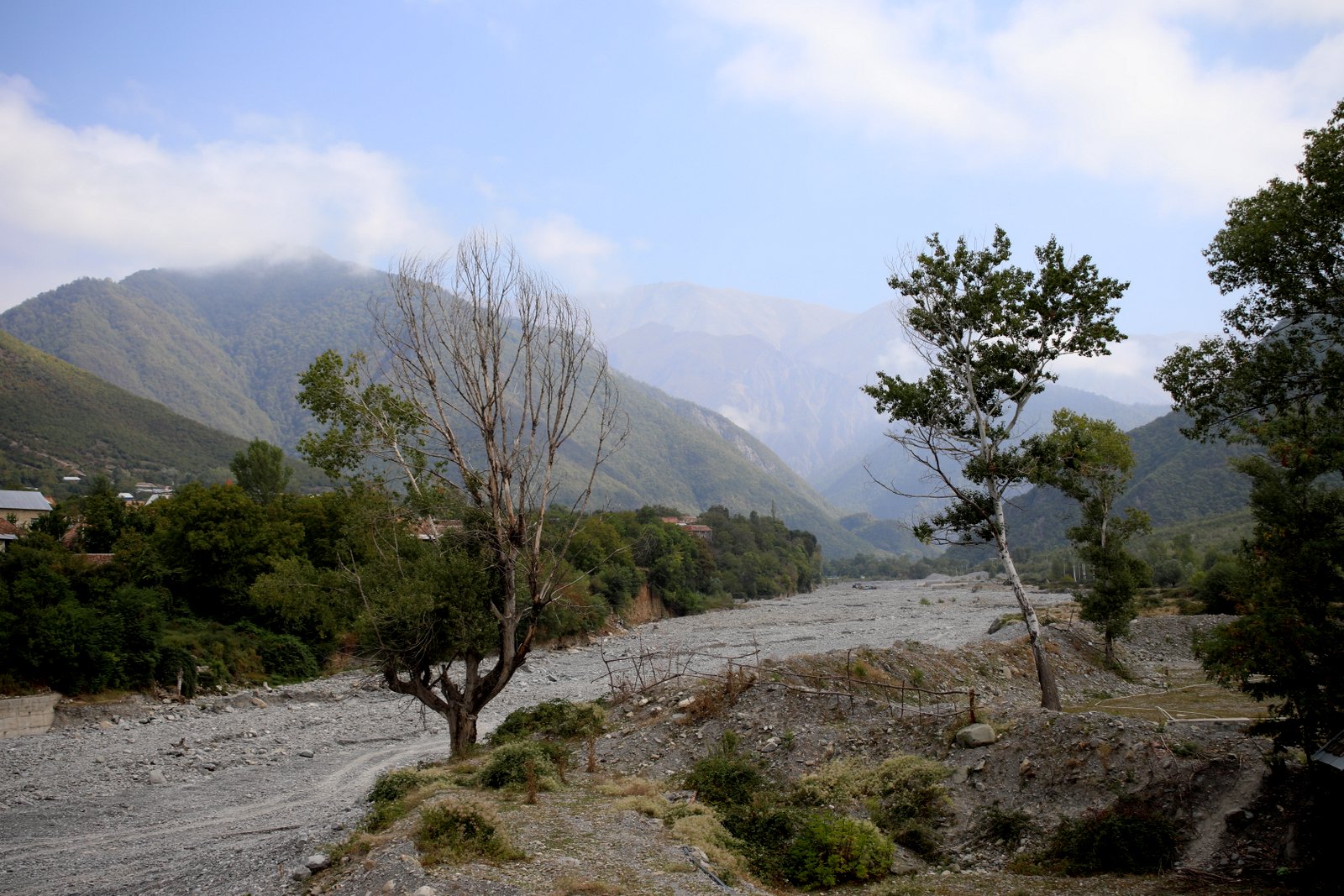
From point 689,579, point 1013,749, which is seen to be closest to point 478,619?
point 1013,749

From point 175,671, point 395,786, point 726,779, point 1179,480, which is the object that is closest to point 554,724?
point 395,786

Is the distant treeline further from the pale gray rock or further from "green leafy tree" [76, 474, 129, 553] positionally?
the pale gray rock

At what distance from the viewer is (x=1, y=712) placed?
26.0 m

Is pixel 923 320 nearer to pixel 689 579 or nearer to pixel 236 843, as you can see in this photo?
pixel 236 843

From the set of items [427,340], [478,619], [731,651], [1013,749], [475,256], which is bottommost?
[731,651]

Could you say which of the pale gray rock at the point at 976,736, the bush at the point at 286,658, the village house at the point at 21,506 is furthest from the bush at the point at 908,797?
the village house at the point at 21,506

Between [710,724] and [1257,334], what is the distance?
1215cm

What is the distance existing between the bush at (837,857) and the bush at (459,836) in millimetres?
3552

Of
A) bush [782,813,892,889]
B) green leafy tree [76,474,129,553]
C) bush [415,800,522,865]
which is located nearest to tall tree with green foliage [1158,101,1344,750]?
bush [782,813,892,889]

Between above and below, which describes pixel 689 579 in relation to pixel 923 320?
below

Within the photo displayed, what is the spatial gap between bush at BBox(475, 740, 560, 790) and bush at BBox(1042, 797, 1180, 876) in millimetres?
7653

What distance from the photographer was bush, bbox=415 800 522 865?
361 inches

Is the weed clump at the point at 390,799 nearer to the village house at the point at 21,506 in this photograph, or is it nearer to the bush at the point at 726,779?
the bush at the point at 726,779

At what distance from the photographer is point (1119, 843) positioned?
949 cm
